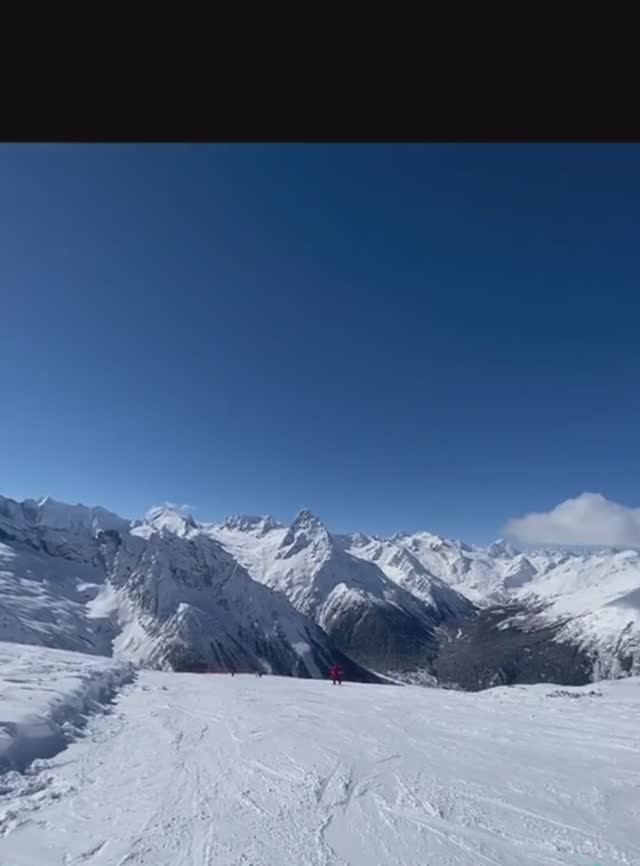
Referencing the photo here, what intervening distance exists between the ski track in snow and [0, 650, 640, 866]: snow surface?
3cm

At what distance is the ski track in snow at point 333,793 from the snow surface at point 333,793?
3cm

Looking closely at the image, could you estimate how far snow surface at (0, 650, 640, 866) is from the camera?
611 cm

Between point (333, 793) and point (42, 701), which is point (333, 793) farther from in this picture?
point (42, 701)

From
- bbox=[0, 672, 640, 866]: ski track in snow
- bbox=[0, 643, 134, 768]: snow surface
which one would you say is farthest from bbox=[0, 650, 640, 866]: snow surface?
bbox=[0, 643, 134, 768]: snow surface

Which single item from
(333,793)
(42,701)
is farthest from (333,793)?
(42,701)

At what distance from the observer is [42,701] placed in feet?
42.7

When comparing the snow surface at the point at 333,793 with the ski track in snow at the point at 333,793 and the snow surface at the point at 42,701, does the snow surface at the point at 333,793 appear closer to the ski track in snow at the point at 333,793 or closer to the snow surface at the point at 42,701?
the ski track in snow at the point at 333,793

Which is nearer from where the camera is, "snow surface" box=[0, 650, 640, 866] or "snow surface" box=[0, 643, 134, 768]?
"snow surface" box=[0, 650, 640, 866]

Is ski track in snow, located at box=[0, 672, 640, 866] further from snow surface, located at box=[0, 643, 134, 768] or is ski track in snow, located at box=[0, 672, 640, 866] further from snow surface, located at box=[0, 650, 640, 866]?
snow surface, located at box=[0, 643, 134, 768]

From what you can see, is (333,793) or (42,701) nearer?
(333,793)

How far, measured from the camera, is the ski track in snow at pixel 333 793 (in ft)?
20.1
